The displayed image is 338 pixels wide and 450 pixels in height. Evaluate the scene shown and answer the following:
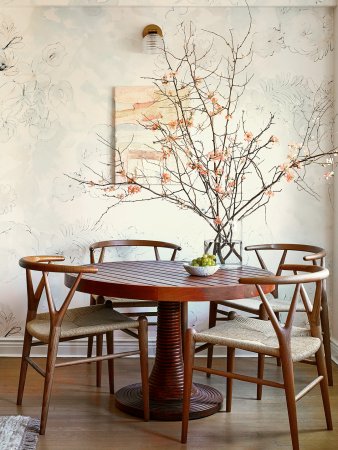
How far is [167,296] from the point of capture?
3002 millimetres

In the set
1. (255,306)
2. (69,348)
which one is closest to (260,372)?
(255,306)

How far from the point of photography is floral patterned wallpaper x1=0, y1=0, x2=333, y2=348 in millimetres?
4473

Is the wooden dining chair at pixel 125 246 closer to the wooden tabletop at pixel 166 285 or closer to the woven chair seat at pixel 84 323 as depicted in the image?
the woven chair seat at pixel 84 323

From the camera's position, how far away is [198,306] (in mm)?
4598

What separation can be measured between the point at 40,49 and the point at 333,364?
280 centimetres

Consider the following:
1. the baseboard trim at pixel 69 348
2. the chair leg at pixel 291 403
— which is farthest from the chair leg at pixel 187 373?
the baseboard trim at pixel 69 348

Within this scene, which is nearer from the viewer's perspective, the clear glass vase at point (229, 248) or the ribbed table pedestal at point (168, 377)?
the ribbed table pedestal at point (168, 377)

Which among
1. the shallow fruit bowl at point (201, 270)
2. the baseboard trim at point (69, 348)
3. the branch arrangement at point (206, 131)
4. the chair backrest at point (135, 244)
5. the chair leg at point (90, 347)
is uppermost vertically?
the branch arrangement at point (206, 131)

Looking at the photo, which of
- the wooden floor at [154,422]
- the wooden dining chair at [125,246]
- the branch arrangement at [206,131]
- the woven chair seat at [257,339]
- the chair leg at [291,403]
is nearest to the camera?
the chair leg at [291,403]

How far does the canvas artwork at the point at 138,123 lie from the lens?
14.7 ft

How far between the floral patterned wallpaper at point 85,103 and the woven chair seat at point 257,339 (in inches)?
54.2

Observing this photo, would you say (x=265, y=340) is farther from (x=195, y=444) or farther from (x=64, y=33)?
(x=64, y=33)

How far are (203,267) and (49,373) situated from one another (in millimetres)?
892

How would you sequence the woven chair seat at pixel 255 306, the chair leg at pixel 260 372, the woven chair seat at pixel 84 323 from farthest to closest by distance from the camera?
the woven chair seat at pixel 255 306
the chair leg at pixel 260 372
the woven chair seat at pixel 84 323
